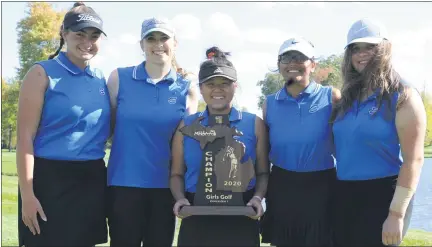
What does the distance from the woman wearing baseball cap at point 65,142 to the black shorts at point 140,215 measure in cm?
15

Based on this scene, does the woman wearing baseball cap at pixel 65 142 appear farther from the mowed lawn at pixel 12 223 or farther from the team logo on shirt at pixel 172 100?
the mowed lawn at pixel 12 223

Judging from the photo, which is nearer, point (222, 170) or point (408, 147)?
point (408, 147)

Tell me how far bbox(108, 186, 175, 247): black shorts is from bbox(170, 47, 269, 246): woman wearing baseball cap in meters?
0.29

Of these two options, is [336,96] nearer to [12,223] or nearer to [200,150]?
[200,150]

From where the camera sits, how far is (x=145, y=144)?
4391mm

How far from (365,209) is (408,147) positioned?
1.89ft

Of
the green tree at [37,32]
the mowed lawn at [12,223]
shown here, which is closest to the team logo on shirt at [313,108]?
the mowed lawn at [12,223]

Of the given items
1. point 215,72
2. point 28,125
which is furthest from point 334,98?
point 28,125

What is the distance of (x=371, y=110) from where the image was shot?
392 centimetres

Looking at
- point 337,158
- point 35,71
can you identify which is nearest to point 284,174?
point 337,158

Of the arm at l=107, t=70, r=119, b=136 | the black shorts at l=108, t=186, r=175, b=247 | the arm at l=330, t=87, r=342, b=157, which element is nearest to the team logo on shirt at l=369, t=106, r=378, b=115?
the arm at l=330, t=87, r=342, b=157

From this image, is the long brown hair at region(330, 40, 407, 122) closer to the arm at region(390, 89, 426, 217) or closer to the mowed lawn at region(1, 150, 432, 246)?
the arm at region(390, 89, 426, 217)

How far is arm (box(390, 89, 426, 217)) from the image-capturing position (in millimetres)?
3742

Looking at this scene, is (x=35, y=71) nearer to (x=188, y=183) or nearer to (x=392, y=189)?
(x=188, y=183)
